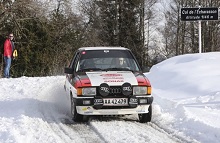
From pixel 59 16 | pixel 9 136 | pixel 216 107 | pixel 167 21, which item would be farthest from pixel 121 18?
pixel 9 136

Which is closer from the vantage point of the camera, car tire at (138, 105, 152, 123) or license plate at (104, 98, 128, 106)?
license plate at (104, 98, 128, 106)

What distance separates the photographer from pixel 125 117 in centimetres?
918

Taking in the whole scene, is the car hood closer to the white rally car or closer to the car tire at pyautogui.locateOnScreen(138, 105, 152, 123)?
the white rally car

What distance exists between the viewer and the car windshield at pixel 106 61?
9.42 metres

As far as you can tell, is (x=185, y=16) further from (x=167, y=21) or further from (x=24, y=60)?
(x=167, y=21)

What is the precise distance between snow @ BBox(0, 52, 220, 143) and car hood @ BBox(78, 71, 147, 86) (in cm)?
86

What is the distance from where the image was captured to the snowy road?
22.5 feet

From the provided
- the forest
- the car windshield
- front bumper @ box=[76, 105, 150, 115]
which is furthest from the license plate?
the forest

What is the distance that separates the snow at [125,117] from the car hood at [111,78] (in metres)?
0.86

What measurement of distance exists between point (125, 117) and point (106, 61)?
4.62ft

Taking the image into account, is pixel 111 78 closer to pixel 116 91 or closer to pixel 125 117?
pixel 116 91

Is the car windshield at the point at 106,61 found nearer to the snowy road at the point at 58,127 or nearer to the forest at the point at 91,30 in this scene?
the snowy road at the point at 58,127

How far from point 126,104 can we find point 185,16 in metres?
11.4

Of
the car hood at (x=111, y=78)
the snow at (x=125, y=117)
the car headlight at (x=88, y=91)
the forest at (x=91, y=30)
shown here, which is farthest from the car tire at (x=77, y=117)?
the forest at (x=91, y=30)
